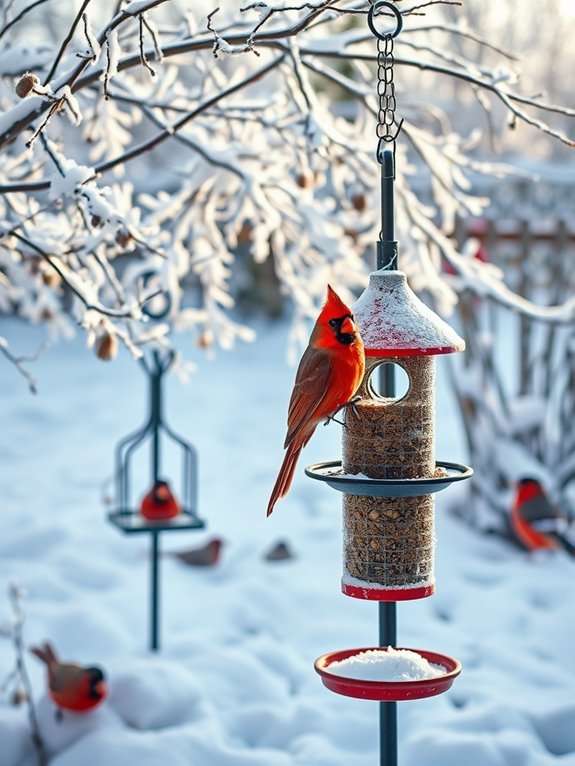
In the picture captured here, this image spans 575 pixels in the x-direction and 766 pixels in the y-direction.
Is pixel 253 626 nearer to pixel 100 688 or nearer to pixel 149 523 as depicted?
pixel 149 523

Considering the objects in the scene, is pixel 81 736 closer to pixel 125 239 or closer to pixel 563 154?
pixel 125 239

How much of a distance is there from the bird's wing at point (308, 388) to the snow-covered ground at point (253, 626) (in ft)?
6.05

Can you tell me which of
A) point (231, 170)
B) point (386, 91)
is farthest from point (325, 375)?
point (231, 170)

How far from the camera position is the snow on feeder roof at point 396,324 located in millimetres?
2955

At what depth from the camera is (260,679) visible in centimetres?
507

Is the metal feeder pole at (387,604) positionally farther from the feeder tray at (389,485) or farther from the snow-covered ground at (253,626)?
the snow-covered ground at (253,626)

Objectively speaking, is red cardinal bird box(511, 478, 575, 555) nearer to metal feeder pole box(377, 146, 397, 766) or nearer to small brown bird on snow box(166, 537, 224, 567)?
small brown bird on snow box(166, 537, 224, 567)

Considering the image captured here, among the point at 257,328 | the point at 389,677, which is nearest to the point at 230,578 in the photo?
the point at 389,677

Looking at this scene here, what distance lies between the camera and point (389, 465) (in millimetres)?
3129

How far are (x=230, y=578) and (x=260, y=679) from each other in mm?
1514

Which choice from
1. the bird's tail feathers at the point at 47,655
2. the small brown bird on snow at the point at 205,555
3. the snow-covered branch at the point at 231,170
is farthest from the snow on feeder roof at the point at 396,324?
the small brown bird on snow at the point at 205,555

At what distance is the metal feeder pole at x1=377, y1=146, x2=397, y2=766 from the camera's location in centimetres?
311

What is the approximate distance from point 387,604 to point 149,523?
2.26 meters

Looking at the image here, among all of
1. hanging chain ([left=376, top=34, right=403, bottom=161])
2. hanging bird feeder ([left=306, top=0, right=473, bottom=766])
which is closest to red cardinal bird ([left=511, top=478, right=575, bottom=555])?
hanging bird feeder ([left=306, top=0, right=473, bottom=766])
